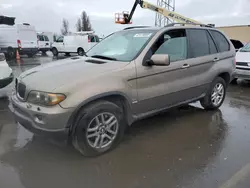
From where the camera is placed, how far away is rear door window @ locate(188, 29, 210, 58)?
180 inches

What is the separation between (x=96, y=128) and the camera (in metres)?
3.31

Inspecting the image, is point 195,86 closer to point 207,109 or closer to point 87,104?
point 207,109

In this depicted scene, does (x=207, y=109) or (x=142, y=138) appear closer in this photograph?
(x=142, y=138)

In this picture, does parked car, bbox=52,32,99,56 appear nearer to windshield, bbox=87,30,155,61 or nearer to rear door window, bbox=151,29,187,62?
windshield, bbox=87,30,155,61

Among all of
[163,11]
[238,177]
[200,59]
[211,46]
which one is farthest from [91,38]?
[238,177]

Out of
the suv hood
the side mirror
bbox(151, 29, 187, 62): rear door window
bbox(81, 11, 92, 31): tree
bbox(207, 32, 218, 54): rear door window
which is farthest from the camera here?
bbox(81, 11, 92, 31): tree

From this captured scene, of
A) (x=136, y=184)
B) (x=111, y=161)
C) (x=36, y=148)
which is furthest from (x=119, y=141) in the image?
(x=36, y=148)

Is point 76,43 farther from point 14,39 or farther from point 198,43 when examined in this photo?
point 198,43

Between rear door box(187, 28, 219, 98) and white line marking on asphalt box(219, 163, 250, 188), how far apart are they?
179 centimetres

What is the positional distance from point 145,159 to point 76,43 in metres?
18.5

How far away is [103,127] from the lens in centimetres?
339

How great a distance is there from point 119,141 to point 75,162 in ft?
2.35

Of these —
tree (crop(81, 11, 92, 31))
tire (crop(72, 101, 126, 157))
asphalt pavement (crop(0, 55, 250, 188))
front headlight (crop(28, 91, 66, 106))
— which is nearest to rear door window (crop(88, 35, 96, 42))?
asphalt pavement (crop(0, 55, 250, 188))

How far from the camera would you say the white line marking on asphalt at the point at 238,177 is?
110 inches
